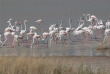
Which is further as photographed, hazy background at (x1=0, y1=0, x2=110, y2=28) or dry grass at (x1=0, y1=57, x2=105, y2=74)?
hazy background at (x1=0, y1=0, x2=110, y2=28)

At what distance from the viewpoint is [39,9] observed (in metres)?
43.0

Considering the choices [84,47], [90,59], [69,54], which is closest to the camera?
[90,59]

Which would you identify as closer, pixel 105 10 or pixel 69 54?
pixel 69 54

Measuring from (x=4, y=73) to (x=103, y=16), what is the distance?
3031cm

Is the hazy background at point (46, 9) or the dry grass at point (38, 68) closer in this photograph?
the dry grass at point (38, 68)

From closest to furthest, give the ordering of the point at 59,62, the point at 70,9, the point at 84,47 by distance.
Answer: the point at 59,62, the point at 84,47, the point at 70,9

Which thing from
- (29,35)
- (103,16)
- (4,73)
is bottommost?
(4,73)

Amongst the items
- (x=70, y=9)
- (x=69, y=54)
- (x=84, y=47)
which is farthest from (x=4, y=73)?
(x=70, y=9)

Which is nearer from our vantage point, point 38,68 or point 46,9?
→ point 38,68

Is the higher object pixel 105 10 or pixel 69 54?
pixel 105 10

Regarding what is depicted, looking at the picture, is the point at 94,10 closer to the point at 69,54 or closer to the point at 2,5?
the point at 2,5

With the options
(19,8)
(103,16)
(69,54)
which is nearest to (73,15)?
(103,16)

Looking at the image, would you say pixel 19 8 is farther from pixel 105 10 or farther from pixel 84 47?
pixel 84 47

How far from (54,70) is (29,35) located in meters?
11.2
